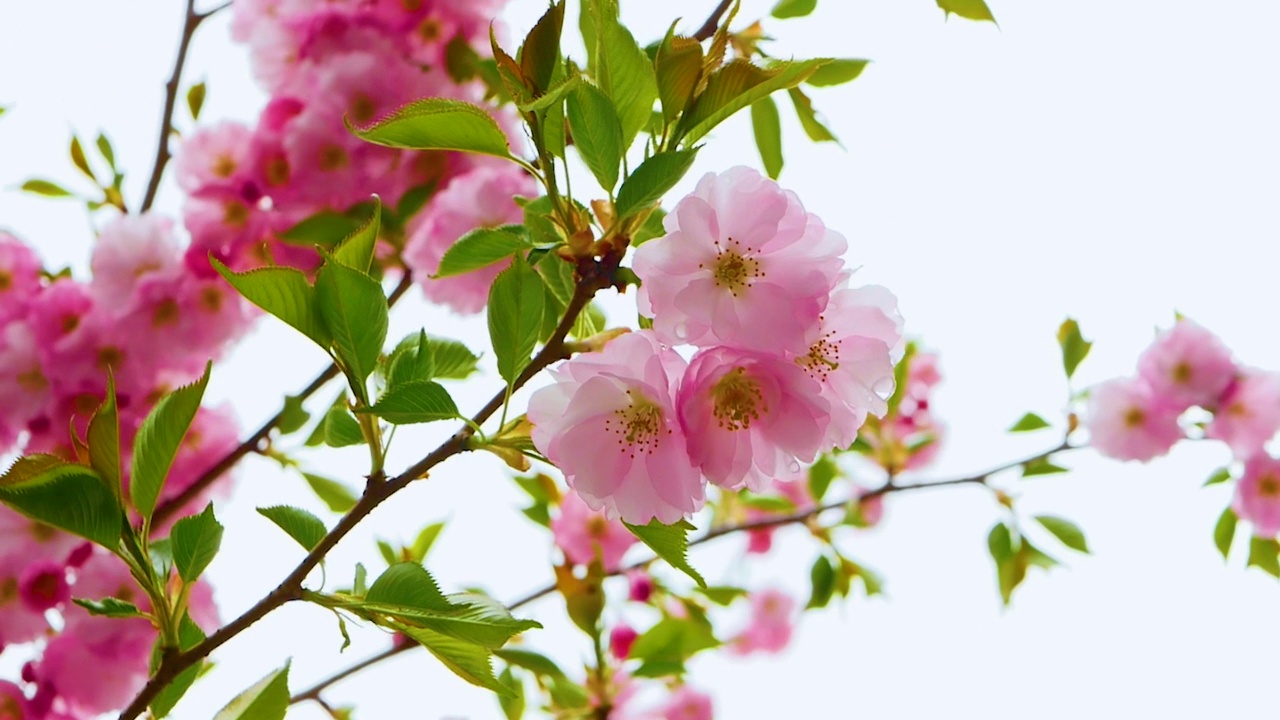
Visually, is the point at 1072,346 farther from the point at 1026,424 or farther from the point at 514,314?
the point at 514,314

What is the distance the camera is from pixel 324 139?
0.90 metres

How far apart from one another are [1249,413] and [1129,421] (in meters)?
0.15

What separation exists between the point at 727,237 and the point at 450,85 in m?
0.60

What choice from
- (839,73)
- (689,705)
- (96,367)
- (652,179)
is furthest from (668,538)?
(689,705)

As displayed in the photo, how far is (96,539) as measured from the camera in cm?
46

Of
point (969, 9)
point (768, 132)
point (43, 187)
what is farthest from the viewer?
point (43, 187)

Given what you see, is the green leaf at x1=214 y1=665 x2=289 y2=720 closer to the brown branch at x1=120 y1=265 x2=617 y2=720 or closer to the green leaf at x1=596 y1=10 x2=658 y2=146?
the brown branch at x1=120 y1=265 x2=617 y2=720

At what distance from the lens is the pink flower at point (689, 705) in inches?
57.1

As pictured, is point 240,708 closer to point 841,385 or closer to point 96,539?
point 96,539

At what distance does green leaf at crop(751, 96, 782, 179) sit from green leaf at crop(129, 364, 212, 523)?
1.78ft

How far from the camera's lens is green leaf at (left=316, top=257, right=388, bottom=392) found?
0.44m

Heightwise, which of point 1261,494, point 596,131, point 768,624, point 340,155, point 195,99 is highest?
point 195,99

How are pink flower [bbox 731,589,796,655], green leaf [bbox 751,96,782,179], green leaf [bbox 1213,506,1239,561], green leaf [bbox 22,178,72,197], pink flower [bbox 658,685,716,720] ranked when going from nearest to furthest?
1. green leaf [bbox 751,96,782,179]
2. green leaf [bbox 22,178,72,197]
3. green leaf [bbox 1213,506,1239,561]
4. pink flower [bbox 658,685,716,720]
5. pink flower [bbox 731,589,796,655]

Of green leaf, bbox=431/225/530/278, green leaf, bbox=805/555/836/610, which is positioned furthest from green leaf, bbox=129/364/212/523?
green leaf, bbox=805/555/836/610
